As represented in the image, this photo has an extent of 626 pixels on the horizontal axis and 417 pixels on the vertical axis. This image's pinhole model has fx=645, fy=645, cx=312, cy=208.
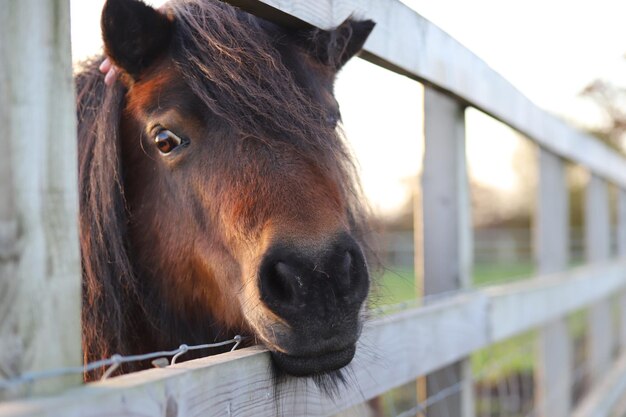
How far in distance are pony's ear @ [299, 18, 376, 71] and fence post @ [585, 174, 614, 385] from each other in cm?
481

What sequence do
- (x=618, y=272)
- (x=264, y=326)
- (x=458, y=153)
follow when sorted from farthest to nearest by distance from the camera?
(x=618, y=272) → (x=458, y=153) → (x=264, y=326)

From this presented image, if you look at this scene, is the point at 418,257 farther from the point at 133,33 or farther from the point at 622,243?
the point at 622,243

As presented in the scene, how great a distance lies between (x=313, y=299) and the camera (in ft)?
5.10

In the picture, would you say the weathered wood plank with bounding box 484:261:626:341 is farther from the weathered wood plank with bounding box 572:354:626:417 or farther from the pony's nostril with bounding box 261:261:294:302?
the pony's nostril with bounding box 261:261:294:302

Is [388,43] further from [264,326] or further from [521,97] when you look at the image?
[521,97]

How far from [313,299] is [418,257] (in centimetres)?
175

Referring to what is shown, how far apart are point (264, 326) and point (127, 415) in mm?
599

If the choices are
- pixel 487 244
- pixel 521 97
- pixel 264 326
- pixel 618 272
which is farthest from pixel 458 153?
pixel 487 244

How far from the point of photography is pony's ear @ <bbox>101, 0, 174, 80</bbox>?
199 centimetres

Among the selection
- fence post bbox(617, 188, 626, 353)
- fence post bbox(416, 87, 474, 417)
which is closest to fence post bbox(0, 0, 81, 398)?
fence post bbox(416, 87, 474, 417)

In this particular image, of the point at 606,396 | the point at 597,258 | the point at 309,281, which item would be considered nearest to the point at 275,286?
the point at 309,281

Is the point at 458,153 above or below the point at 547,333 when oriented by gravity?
above

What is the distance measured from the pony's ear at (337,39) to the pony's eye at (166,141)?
53cm

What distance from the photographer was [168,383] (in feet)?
3.89
